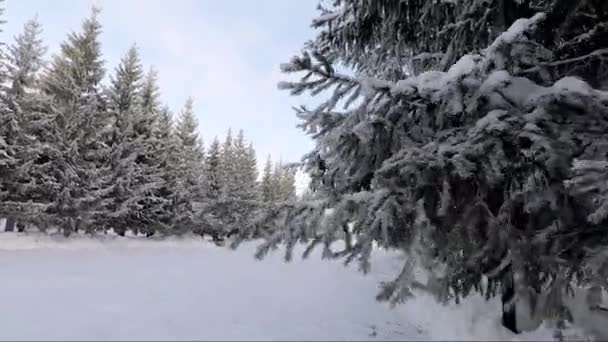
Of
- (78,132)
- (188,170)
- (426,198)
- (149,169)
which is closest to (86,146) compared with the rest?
(78,132)

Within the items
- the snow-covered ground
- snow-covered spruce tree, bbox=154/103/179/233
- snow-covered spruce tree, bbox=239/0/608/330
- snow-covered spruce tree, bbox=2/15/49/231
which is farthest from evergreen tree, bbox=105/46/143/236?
snow-covered spruce tree, bbox=239/0/608/330

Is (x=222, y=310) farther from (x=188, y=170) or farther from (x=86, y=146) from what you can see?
(x=188, y=170)

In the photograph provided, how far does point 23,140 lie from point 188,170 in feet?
34.1

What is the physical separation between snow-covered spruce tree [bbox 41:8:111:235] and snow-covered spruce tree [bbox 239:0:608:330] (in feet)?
51.1

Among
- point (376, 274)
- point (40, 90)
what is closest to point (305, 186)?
point (376, 274)

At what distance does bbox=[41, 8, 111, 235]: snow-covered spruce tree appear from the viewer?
16.5 metres

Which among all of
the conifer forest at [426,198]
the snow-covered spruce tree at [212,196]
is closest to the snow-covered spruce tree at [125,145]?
the snow-covered spruce tree at [212,196]

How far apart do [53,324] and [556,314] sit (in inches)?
177

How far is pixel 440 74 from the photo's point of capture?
3.45m

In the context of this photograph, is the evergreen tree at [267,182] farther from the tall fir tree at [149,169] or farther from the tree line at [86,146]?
the tall fir tree at [149,169]

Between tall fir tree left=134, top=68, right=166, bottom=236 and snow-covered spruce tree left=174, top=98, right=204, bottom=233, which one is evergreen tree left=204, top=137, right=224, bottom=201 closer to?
snow-covered spruce tree left=174, top=98, right=204, bottom=233

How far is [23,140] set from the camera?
54.7ft

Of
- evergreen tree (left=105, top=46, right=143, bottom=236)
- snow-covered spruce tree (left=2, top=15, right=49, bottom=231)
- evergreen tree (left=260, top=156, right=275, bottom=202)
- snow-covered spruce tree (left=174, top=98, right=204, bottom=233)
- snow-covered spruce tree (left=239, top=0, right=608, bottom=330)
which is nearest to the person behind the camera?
Answer: snow-covered spruce tree (left=239, top=0, right=608, bottom=330)

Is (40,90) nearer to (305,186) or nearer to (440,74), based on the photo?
(305,186)
